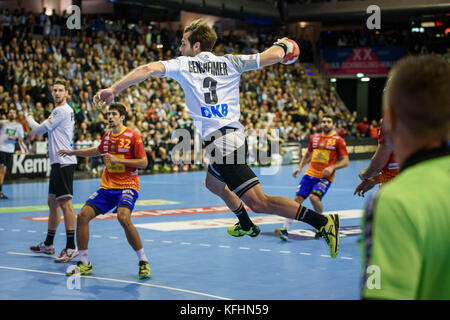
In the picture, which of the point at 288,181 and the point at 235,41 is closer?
the point at 288,181

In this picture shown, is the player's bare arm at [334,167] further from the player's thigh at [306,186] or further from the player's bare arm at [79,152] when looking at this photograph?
the player's bare arm at [79,152]

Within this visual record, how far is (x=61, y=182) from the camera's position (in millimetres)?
8531

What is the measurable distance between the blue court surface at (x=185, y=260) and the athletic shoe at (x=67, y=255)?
0.18 m

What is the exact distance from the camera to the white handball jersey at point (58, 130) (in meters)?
8.61

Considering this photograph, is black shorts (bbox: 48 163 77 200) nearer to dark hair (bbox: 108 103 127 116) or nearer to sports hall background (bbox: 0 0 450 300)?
sports hall background (bbox: 0 0 450 300)

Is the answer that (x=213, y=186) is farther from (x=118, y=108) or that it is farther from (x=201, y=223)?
(x=201, y=223)

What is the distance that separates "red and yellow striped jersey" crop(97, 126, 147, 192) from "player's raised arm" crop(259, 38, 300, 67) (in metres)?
2.55

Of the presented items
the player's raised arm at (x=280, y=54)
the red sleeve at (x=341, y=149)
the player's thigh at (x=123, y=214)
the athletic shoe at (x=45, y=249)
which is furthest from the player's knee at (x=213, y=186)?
the red sleeve at (x=341, y=149)

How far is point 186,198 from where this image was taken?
15539 millimetres

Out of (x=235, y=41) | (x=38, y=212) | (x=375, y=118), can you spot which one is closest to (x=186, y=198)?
(x=38, y=212)

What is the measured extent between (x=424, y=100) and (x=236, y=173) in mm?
4210

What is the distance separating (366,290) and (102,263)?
697 cm

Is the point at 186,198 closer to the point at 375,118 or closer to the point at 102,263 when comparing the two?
the point at 102,263
